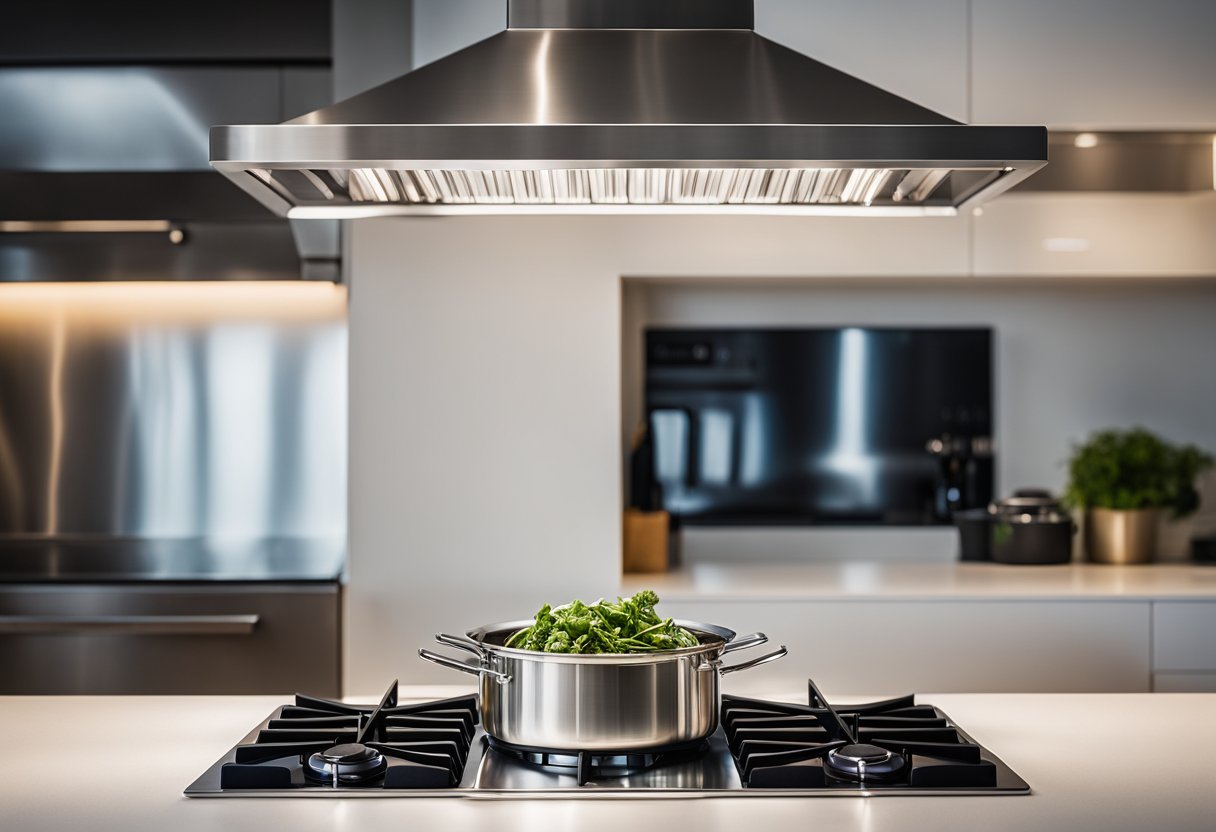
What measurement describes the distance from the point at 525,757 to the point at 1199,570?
2.25 m

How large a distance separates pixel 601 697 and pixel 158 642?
165 cm

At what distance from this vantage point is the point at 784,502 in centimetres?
327

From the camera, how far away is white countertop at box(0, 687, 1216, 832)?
1178 millimetres

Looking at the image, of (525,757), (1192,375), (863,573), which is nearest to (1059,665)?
(863,573)

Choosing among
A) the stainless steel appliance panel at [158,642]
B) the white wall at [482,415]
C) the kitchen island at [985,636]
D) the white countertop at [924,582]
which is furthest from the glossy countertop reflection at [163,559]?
the kitchen island at [985,636]

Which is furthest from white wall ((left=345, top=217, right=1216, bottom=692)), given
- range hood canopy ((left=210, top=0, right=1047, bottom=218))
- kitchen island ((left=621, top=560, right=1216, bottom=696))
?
range hood canopy ((left=210, top=0, right=1047, bottom=218))

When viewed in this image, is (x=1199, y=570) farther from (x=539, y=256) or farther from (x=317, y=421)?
(x=317, y=421)

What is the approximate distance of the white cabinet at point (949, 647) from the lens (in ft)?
8.63

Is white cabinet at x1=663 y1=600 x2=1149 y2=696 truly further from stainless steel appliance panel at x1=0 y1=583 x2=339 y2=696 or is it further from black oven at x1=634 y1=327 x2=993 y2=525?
stainless steel appliance panel at x1=0 y1=583 x2=339 y2=696

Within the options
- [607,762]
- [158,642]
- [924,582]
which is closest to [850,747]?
[607,762]

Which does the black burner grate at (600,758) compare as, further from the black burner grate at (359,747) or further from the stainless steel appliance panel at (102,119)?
the stainless steel appliance panel at (102,119)

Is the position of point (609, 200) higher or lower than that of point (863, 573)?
higher

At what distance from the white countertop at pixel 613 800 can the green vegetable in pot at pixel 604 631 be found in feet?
0.65

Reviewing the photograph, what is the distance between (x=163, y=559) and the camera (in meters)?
2.89
